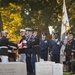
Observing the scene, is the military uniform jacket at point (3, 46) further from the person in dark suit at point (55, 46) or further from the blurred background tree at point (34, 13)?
the blurred background tree at point (34, 13)

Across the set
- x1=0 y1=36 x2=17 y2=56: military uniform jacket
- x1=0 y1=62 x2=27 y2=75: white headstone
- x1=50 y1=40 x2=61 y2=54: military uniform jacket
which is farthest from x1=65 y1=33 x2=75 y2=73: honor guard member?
x1=0 y1=62 x2=27 y2=75: white headstone

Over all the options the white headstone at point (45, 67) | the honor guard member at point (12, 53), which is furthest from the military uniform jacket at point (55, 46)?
the white headstone at point (45, 67)

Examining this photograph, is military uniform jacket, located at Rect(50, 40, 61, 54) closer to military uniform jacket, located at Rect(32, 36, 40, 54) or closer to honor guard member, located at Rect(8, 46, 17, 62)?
military uniform jacket, located at Rect(32, 36, 40, 54)

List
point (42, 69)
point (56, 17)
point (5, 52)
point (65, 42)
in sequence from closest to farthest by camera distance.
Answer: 1. point (42, 69)
2. point (5, 52)
3. point (65, 42)
4. point (56, 17)

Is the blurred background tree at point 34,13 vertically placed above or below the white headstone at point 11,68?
above

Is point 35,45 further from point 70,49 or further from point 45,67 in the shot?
point 45,67

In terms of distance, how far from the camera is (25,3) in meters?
22.7

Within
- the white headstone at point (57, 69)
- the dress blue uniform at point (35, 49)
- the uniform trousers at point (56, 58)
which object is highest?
the dress blue uniform at point (35, 49)

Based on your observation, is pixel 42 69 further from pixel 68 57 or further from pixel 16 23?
pixel 16 23

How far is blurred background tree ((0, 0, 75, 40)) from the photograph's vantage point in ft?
74.5

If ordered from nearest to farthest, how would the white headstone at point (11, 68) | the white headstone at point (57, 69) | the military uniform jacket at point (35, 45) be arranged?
the white headstone at point (11, 68)
the white headstone at point (57, 69)
the military uniform jacket at point (35, 45)

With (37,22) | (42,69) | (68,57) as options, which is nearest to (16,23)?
(37,22)

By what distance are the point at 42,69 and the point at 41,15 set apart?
52.0ft

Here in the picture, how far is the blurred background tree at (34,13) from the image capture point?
2272 cm
